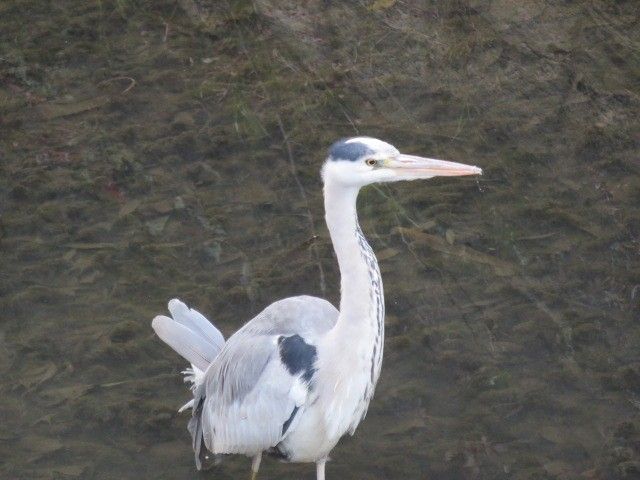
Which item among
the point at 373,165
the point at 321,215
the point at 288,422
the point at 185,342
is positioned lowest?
the point at 321,215

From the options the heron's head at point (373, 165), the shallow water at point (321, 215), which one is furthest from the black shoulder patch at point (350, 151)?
the shallow water at point (321, 215)

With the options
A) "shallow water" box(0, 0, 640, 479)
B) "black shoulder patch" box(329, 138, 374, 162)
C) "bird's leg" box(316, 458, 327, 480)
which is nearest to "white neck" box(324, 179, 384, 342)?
"black shoulder patch" box(329, 138, 374, 162)

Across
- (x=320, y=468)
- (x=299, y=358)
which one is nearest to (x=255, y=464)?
(x=320, y=468)

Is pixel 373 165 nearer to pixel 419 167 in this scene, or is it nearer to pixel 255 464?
pixel 419 167

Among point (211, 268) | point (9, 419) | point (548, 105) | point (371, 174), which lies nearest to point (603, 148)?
point (548, 105)

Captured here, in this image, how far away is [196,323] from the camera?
493 cm

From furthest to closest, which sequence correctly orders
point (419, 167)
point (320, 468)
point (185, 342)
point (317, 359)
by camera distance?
point (185, 342) → point (320, 468) → point (317, 359) → point (419, 167)

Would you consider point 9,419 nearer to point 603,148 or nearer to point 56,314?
point 56,314

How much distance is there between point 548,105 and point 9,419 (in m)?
3.64

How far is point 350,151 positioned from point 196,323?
1.37 metres

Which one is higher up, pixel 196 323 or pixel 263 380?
pixel 263 380

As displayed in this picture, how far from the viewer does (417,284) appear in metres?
5.57

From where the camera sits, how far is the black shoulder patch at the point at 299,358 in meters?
4.24

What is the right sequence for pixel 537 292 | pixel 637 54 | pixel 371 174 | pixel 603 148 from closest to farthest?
pixel 371 174 → pixel 537 292 → pixel 603 148 → pixel 637 54
